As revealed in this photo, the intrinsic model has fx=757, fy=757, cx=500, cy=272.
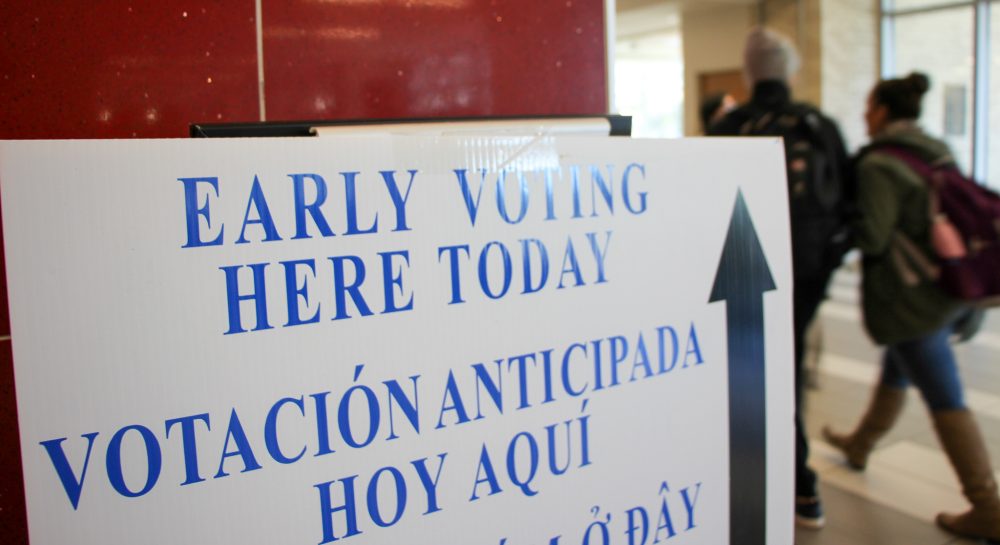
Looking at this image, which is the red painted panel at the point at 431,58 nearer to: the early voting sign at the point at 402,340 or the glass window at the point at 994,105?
the early voting sign at the point at 402,340

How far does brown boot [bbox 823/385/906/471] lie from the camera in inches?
108

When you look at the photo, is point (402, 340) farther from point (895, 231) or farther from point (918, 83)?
point (918, 83)

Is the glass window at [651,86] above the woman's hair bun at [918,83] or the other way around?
above

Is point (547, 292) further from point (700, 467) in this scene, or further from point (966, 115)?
point (966, 115)

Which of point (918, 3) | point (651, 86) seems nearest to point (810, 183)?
point (918, 3)

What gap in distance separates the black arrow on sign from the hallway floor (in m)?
1.48

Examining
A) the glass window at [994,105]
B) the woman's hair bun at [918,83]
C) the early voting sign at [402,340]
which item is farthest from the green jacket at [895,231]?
the glass window at [994,105]

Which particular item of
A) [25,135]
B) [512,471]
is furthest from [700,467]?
[25,135]

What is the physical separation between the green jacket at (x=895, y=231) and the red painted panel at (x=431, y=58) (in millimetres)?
1196

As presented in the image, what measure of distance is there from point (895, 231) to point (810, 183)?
0.35m

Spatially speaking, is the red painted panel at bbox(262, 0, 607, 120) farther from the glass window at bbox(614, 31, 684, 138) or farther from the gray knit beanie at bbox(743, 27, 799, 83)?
the glass window at bbox(614, 31, 684, 138)

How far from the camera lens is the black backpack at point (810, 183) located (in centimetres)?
222

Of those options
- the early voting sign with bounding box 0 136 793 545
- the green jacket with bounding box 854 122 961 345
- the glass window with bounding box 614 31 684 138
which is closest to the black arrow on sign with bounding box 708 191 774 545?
the early voting sign with bounding box 0 136 793 545

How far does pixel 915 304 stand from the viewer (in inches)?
90.0
